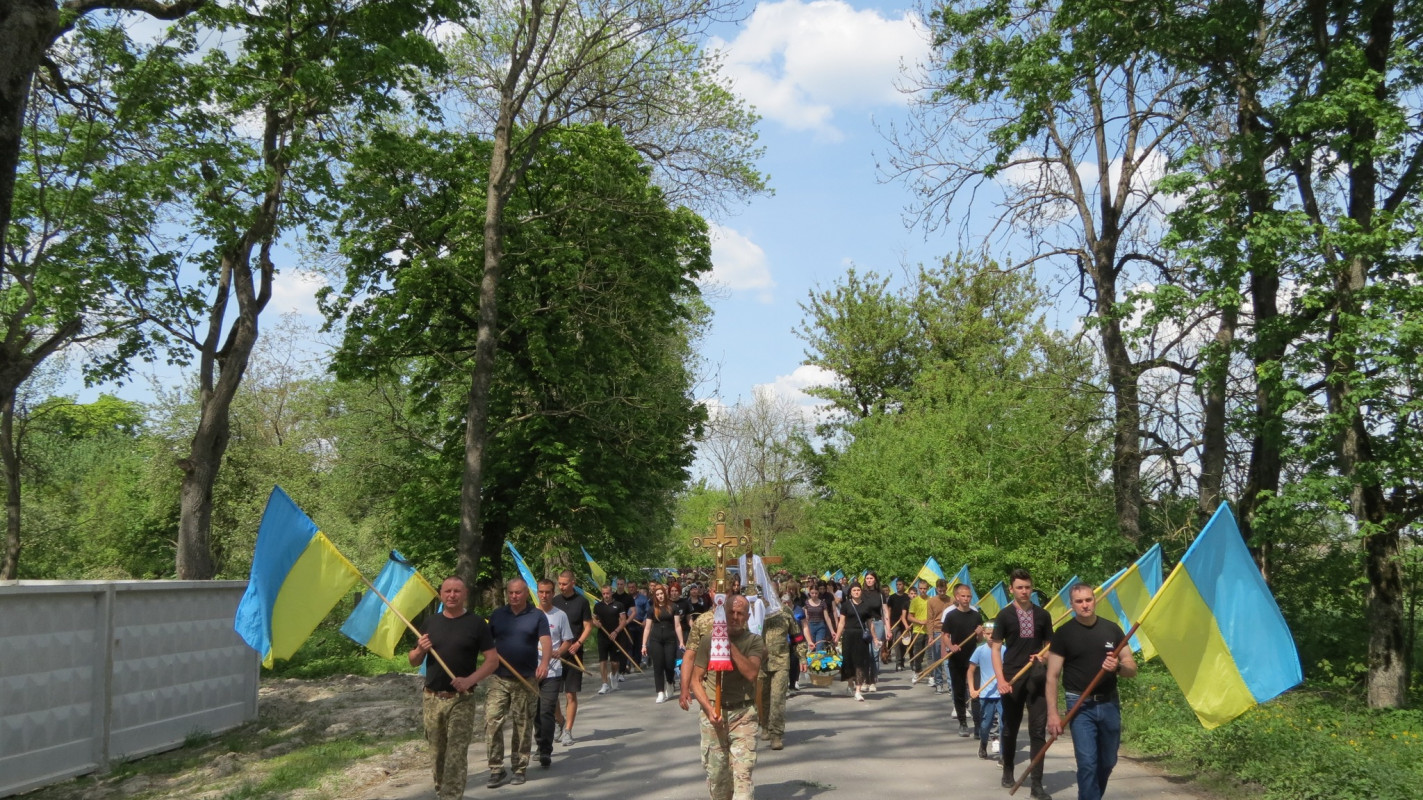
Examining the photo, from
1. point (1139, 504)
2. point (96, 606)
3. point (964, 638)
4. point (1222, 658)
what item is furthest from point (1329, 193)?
point (96, 606)

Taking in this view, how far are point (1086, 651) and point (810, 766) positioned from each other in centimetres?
364

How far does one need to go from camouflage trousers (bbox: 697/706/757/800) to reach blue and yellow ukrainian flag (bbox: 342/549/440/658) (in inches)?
181

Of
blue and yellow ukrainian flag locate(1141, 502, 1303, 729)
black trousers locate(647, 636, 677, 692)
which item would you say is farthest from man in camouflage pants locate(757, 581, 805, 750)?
black trousers locate(647, 636, 677, 692)

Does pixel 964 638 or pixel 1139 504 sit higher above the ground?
pixel 1139 504

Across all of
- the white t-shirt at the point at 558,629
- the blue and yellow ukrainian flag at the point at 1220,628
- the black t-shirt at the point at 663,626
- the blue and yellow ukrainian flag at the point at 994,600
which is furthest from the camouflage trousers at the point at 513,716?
the blue and yellow ukrainian flag at the point at 994,600

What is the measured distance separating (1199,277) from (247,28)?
14.0m

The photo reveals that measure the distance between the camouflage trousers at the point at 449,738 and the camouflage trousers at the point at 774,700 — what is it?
14.4 ft

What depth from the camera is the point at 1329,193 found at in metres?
16.1

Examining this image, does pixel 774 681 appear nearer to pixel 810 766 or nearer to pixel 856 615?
pixel 810 766

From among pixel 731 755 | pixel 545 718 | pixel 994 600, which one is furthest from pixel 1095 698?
pixel 994 600

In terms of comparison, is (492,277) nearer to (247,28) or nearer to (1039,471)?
(247,28)

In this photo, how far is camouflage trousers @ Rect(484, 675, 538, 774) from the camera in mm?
10406

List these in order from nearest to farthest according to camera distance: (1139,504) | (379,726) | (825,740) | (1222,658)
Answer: (1222,658)
(825,740)
(379,726)
(1139,504)

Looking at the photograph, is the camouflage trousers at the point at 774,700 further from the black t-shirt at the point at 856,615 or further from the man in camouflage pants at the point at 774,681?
the black t-shirt at the point at 856,615
